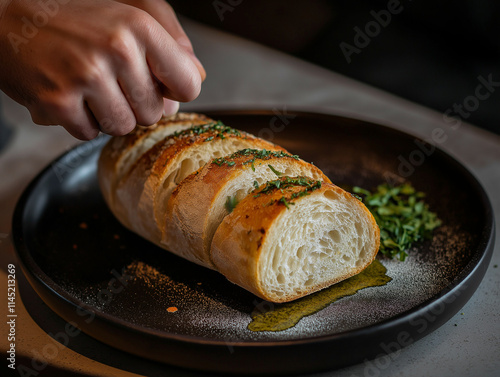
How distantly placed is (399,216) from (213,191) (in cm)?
89

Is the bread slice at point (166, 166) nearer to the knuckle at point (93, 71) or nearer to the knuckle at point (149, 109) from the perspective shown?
the knuckle at point (149, 109)

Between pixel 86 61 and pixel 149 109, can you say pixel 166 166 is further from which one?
pixel 86 61

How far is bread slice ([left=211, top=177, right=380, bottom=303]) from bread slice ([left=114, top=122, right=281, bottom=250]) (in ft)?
1.03

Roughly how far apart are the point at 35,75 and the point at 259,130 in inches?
59.6

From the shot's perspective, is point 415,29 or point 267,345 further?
point 415,29

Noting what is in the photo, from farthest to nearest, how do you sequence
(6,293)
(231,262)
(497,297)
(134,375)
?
(6,293) → (497,297) → (231,262) → (134,375)

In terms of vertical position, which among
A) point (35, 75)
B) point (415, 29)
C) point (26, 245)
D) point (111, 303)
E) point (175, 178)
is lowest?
point (26, 245)

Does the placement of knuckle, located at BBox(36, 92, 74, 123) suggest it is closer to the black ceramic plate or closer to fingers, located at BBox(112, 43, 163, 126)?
fingers, located at BBox(112, 43, 163, 126)

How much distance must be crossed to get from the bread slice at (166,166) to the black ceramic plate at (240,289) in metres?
0.14

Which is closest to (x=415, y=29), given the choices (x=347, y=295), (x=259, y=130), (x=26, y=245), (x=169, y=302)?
(x=259, y=130)

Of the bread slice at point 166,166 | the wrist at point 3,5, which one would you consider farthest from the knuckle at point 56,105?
the bread slice at point 166,166

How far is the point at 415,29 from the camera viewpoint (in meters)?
2.95

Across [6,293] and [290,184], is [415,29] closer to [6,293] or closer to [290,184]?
[290,184]

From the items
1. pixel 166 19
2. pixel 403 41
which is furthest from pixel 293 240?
pixel 403 41
